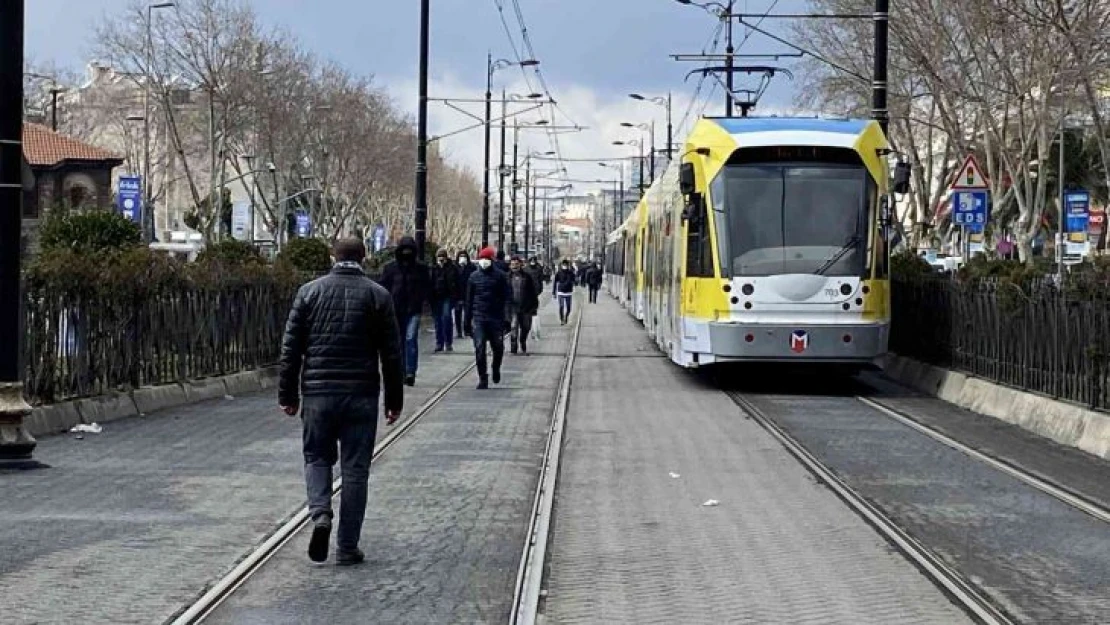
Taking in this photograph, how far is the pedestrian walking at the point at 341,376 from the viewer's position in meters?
9.15

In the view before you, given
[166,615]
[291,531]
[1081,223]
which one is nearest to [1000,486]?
[291,531]

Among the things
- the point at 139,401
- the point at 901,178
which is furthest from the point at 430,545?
the point at 901,178

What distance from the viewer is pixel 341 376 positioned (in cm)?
915

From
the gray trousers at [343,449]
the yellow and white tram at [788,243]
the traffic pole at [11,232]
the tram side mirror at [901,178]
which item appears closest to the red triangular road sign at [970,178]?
the tram side mirror at [901,178]

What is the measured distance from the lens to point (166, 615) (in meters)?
8.06

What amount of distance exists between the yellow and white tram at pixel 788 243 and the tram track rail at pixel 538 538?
3.43 metres

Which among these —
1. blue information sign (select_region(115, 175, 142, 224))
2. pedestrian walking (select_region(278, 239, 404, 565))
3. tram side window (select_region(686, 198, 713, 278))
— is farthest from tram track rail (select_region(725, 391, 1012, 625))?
blue information sign (select_region(115, 175, 142, 224))

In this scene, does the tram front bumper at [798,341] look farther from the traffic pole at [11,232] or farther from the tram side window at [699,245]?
the traffic pole at [11,232]

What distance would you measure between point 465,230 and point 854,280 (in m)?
112

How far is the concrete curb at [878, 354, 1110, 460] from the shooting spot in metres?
15.5

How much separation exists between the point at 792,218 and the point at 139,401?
8179 mm

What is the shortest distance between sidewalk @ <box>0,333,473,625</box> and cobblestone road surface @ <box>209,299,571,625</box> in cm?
48

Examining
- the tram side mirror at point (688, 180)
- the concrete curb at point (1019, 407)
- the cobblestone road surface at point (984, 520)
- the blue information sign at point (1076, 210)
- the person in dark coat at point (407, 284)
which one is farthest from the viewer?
the blue information sign at point (1076, 210)

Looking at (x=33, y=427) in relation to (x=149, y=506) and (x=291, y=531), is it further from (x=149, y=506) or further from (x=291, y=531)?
(x=291, y=531)
